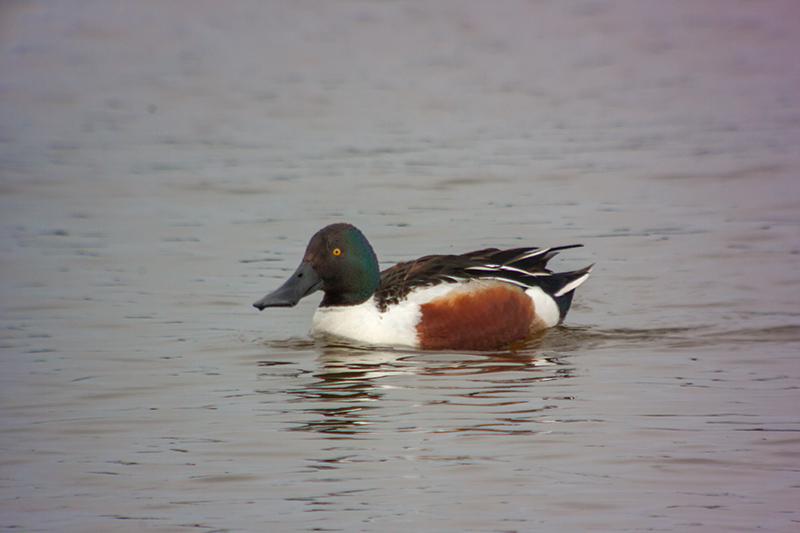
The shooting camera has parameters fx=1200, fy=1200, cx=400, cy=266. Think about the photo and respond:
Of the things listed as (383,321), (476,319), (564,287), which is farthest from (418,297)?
(564,287)

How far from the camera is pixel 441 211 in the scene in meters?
13.1

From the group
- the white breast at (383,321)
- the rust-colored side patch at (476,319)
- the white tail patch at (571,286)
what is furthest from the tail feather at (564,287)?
the white breast at (383,321)

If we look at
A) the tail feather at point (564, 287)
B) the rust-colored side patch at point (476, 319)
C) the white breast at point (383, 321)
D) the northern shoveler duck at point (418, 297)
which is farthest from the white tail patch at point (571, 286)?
the white breast at point (383, 321)

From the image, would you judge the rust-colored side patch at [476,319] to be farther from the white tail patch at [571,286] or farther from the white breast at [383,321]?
the white tail patch at [571,286]

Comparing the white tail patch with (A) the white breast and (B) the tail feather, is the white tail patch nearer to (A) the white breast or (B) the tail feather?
(B) the tail feather

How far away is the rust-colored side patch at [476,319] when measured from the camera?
8.65 m

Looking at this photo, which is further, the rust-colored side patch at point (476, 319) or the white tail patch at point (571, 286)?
the white tail patch at point (571, 286)

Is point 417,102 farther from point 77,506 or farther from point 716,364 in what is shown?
point 77,506

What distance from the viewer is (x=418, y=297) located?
28.8 feet

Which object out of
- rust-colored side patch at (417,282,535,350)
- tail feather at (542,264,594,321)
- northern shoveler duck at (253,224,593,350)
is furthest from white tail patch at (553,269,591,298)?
rust-colored side patch at (417,282,535,350)

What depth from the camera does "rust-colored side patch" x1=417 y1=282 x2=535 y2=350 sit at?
8.65m

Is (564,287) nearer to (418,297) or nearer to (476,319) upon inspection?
(476,319)

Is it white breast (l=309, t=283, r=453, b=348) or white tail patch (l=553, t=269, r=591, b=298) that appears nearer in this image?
white breast (l=309, t=283, r=453, b=348)

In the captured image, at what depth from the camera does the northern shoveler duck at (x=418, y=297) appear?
8.69m
